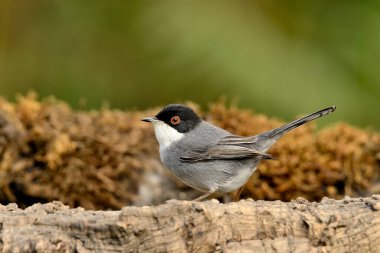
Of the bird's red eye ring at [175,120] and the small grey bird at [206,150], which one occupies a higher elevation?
the bird's red eye ring at [175,120]

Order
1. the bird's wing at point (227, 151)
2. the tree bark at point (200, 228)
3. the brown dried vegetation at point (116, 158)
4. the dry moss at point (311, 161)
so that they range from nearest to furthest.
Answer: the tree bark at point (200, 228), the bird's wing at point (227, 151), the brown dried vegetation at point (116, 158), the dry moss at point (311, 161)

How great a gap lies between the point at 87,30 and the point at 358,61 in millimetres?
2369

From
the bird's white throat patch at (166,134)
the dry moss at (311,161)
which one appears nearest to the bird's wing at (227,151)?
the bird's white throat patch at (166,134)

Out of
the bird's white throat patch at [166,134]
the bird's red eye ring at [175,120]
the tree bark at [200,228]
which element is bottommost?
the tree bark at [200,228]

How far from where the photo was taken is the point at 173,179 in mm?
5672

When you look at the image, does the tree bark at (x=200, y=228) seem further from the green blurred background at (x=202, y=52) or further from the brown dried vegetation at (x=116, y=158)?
the green blurred background at (x=202, y=52)

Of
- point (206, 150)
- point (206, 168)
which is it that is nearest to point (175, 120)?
point (206, 150)

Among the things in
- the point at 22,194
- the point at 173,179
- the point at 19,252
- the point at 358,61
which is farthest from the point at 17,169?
the point at 358,61

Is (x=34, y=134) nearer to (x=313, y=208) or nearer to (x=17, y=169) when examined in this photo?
(x=17, y=169)

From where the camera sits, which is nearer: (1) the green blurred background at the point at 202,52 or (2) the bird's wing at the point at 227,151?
(2) the bird's wing at the point at 227,151

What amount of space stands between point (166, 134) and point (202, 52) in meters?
2.20

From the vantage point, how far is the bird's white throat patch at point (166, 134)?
4613 millimetres

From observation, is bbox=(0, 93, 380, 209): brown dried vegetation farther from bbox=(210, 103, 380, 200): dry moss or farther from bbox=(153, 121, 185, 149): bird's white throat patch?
bbox=(153, 121, 185, 149): bird's white throat patch

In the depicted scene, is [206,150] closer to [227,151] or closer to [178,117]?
[227,151]
